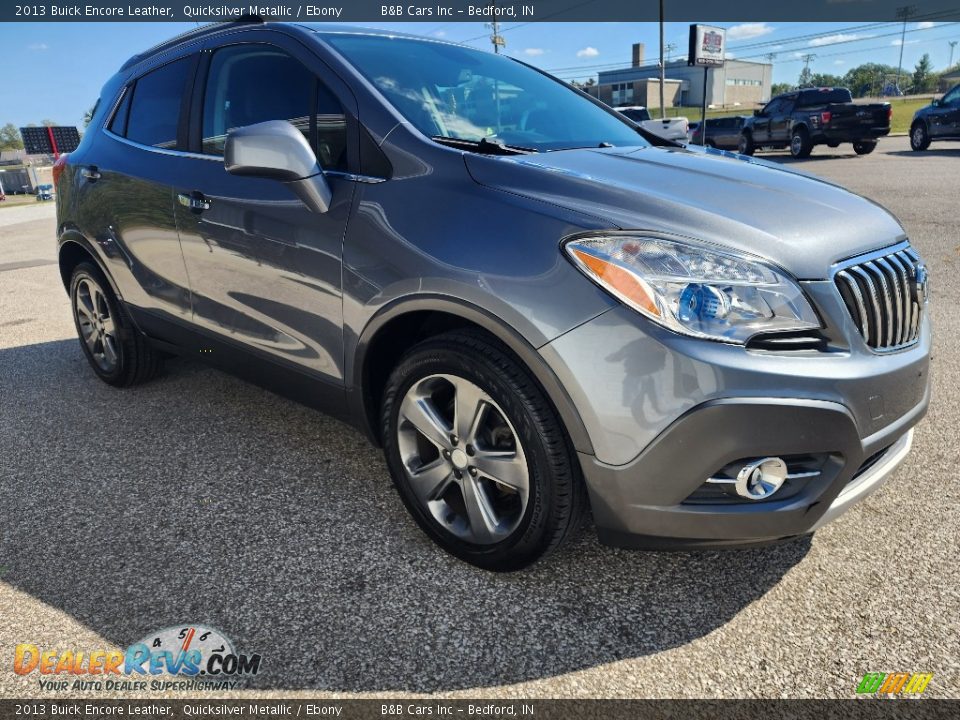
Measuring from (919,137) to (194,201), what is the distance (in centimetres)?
2107

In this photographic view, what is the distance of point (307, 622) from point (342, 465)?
3.51ft

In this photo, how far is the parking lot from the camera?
198 centimetres

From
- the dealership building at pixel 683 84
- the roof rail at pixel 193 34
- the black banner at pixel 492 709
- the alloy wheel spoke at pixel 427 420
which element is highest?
the dealership building at pixel 683 84

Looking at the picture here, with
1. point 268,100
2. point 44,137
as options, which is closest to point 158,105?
point 268,100

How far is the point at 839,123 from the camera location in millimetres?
18938

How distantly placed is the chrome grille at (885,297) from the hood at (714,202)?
6 cm

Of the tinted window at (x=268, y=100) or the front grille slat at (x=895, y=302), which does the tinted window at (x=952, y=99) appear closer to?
the front grille slat at (x=895, y=302)

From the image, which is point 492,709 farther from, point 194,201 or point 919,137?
point 919,137

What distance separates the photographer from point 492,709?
6.13ft

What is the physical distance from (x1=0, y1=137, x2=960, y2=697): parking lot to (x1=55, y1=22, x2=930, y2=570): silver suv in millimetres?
258

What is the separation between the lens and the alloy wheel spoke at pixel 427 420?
2.36 metres

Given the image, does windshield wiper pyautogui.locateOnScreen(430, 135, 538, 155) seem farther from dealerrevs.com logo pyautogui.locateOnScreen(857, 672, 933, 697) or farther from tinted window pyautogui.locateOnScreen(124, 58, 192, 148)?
dealerrevs.com logo pyautogui.locateOnScreen(857, 672, 933, 697)

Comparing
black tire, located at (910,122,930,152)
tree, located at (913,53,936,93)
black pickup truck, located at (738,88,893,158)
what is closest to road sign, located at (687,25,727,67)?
black pickup truck, located at (738,88,893,158)

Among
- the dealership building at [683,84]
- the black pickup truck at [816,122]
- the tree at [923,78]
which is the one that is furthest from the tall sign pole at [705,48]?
the tree at [923,78]
